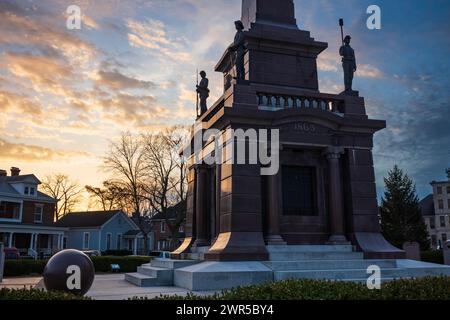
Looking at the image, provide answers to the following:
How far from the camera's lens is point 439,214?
272 feet

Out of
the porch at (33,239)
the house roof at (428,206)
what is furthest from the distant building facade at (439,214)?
the porch at (33,239)

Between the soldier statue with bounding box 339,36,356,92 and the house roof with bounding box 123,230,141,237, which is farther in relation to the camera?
the house roof with bounding box 123,230,141,237

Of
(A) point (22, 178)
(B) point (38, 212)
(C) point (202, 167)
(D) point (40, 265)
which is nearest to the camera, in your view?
(C) point (202, 167)

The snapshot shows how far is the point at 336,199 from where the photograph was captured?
1590 cm

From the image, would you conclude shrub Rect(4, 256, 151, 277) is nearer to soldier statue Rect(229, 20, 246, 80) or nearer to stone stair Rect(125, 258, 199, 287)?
stone stair Rect(125, 258, 199, 287)

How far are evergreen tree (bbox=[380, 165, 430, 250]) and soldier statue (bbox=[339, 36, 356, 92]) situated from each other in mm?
27126

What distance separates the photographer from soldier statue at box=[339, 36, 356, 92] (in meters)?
17.5

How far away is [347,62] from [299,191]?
5.62 m

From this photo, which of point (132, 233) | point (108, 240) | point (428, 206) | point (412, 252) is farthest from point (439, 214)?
point (412, 252)

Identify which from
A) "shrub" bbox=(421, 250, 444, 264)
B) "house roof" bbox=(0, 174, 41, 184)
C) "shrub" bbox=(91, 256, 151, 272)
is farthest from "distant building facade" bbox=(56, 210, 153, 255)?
A: "shrub" bbox=(421, 250, 444, 264)

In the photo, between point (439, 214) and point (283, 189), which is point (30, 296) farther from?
point (439, 214)

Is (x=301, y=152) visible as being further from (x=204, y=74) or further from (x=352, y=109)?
(x=204, y=74)
